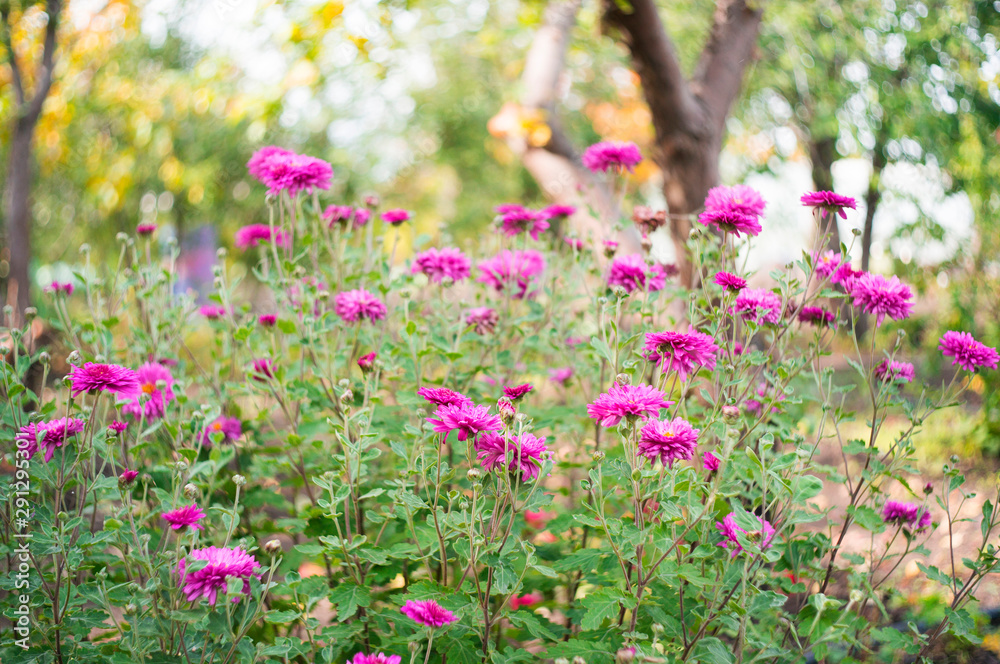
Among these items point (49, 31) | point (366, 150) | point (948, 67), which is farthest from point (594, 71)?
point (49, 31)

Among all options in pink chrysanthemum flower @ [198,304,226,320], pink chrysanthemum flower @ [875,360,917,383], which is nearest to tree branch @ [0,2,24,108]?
pink chrysanthemum flower @ [198,304,226,320]

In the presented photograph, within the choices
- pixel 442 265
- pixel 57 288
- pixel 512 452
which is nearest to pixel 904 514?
pixel 512 452

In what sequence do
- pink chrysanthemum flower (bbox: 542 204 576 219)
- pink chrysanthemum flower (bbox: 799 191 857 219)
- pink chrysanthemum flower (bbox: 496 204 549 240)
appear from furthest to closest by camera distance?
pink chrysanthemum flower (bbox: 542 204 576 219) < pink chrysanthemum flower (bbox: 496 204 549 240) < pink chrysanthemum flower (bbox: 799 191 857 219)

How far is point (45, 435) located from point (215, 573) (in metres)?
0.60

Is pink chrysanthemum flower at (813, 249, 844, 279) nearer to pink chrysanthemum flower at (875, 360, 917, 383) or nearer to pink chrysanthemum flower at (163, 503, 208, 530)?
pink chrysanthemum flower at (875, 360, 917, 383)

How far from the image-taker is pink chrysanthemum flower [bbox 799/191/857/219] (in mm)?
1564

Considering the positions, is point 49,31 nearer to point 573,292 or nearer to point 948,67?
point 573,292

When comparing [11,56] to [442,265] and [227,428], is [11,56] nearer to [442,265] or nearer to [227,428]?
[227,428]

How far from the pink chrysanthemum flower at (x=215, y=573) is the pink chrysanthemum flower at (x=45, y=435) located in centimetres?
47

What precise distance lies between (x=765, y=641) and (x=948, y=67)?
16.8ft

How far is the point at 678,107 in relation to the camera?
12.8 ft

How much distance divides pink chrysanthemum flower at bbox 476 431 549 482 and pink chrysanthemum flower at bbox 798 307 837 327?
0.92 m

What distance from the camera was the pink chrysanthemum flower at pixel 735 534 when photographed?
1.38 m

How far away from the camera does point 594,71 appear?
7664 mm
